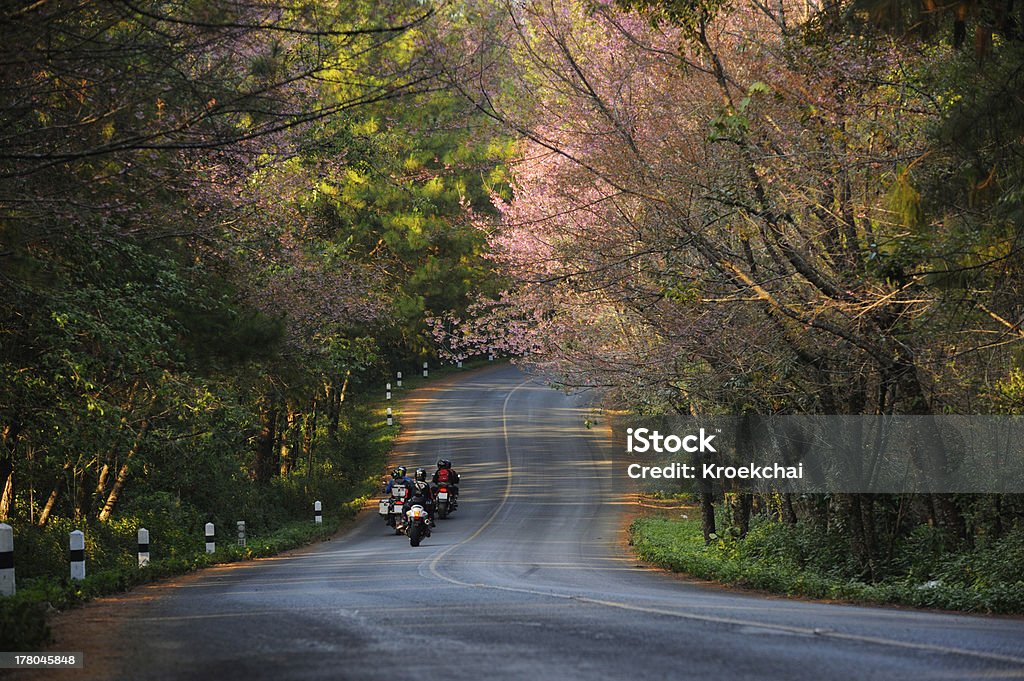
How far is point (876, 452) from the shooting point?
59.1 feet

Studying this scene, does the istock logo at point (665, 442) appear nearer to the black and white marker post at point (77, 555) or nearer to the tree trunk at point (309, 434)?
the tree trunk at point (309, 434)

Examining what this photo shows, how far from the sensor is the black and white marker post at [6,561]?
12.8m

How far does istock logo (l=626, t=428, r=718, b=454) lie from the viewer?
25.8 meters

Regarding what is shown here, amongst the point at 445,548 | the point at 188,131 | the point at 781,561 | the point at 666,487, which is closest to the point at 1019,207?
the point at 188,131

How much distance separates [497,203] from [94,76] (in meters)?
18.8

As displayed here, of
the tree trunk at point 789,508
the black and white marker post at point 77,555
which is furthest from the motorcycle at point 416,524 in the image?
the black and white marker post at point 77,555

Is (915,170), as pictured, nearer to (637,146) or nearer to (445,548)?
(637,146)

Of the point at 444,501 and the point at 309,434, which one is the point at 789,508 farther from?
the point at 309,434

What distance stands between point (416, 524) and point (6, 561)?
13.1m

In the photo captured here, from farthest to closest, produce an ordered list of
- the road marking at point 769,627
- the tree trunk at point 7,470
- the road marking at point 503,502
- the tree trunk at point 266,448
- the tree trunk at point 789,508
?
the tree trunk at point 266,448, the tree trunk at point 789,508, the road marking at point 503,502, the tree trunk at point 7,470, the road marking at point 769,627

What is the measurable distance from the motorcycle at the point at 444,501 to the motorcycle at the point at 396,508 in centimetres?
224

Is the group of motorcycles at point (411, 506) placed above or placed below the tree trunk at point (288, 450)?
below

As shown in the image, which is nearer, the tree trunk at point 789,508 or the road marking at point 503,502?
the road marking at point 503,502

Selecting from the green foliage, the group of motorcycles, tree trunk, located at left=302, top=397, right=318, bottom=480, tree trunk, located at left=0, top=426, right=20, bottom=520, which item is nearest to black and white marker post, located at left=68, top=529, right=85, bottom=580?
tree trunk, located at left=0, top=426, right=20, bottom=520
